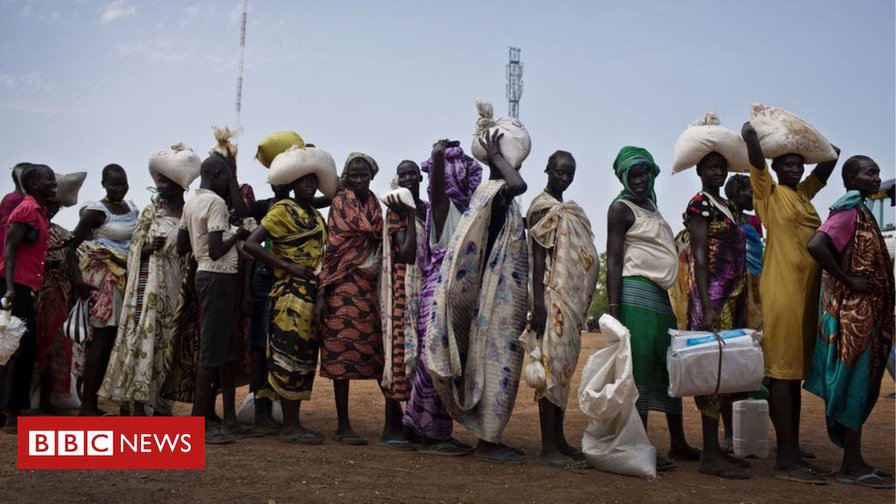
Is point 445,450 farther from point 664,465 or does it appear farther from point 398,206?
point 398,206

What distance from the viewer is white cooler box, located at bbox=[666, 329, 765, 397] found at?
17.3ft

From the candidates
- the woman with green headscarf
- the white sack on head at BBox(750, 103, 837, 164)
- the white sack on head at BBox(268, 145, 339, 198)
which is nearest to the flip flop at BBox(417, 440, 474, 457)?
the woman with green headscarf

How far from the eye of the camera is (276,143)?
23.6 feet

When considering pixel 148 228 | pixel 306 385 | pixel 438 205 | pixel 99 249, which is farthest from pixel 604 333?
pixel 99 249

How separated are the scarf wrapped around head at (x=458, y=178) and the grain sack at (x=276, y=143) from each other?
1.41m

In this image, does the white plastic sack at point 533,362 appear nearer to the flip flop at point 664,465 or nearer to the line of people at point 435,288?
the line of people at point 435,288

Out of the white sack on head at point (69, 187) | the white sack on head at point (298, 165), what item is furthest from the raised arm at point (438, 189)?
the white sack on head at point (69, 187)

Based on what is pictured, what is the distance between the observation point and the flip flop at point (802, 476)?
17.8 ft

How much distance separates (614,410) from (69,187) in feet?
16.7

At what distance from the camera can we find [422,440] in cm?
635

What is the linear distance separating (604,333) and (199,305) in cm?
323

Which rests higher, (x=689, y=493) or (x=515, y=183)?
(x=515, y=183)

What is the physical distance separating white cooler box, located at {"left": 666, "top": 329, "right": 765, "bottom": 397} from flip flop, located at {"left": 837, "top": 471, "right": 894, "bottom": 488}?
865 mm

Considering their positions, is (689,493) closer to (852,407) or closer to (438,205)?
(852,407)
